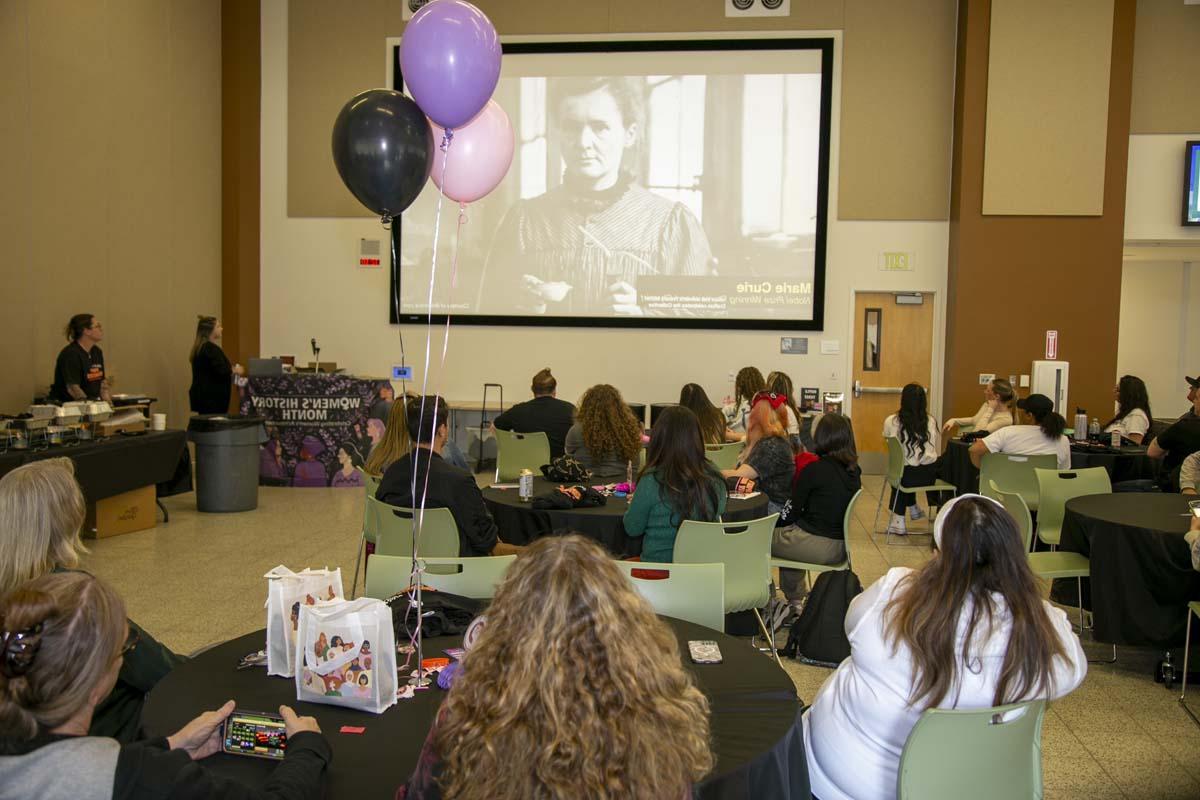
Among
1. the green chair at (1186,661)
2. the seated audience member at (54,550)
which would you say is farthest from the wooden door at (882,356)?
the seated audience member at (54,550)

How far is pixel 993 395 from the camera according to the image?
26.5 feet

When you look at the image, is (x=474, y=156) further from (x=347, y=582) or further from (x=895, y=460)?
(x=895, y=460)

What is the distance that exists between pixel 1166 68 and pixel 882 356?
4029 mm

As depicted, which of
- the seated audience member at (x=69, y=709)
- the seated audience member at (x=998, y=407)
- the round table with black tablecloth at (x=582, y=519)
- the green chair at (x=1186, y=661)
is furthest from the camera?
the seated audience member at (x=998, y=407)

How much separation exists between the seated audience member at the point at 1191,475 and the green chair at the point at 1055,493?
0.37 metres

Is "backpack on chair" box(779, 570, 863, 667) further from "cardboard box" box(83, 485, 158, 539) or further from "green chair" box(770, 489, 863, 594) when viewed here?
"cardboard box" box(83, 485, 158, 539)

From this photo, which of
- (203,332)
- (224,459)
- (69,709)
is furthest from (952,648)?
(203,332)

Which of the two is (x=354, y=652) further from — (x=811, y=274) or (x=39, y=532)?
(x=811, y=274)

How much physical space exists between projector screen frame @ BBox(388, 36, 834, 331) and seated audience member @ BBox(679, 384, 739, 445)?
13.7 ft

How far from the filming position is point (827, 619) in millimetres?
4445

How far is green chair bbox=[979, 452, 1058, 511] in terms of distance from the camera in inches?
243

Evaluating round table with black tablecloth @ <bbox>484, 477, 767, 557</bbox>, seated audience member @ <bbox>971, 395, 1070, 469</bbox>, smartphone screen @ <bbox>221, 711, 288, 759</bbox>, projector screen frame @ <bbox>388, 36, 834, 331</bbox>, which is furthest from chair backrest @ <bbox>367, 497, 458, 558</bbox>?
projector screen frame @ <bbox>388, 36, 834, 331</bbox>

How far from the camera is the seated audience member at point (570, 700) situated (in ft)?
4.56

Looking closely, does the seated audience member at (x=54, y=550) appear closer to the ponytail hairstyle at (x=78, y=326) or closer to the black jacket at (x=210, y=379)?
the ponytail hairstyle at (x=78, y=326)
